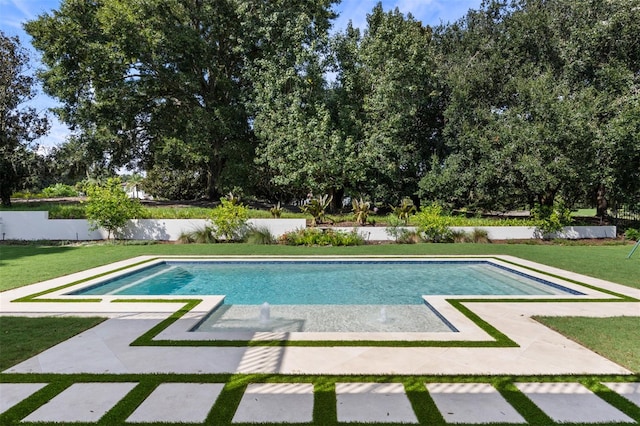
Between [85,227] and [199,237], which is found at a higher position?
[85,227]

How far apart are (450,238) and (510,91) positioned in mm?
9519

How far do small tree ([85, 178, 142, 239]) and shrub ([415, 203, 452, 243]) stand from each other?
12353mm

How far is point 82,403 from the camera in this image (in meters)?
3.36

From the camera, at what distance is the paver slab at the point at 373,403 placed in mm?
3105

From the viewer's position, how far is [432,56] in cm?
2206

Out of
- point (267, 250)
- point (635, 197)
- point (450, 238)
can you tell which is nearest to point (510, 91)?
point (635, 197)

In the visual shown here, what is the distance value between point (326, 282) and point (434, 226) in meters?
7.56

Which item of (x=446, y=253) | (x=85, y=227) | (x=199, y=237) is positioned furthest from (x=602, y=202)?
(x=85, y=227)

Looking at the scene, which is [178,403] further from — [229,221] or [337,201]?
[337,201]

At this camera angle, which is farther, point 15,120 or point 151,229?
point 15,120

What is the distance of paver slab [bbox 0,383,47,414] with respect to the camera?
3.35 meters

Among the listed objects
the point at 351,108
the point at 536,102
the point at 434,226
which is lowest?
the point at 434,226

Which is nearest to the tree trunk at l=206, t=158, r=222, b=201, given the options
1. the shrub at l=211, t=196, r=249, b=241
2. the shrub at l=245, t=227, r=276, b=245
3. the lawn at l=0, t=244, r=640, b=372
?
the shrub at l=211, t=196, r=249, b=241

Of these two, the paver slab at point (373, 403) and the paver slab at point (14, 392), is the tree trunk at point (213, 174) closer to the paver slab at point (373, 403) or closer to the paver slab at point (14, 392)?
the paver slab at point (14, 392)
